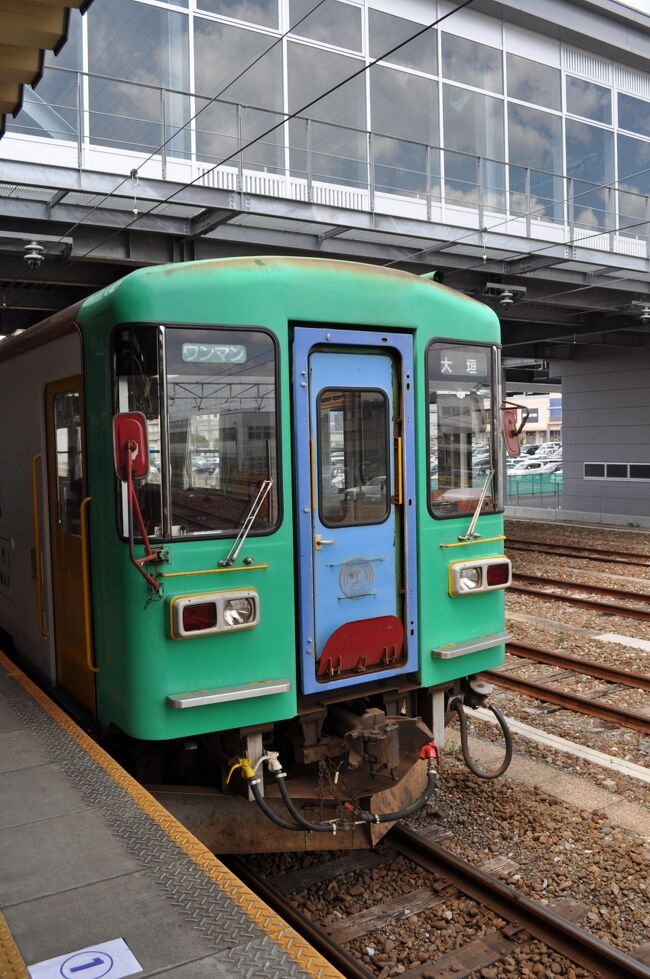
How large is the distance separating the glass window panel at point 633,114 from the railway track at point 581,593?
12063 millimetres

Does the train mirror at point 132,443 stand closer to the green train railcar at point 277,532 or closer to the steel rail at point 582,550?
the green train railcar at point 277,532

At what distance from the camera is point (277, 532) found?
470 cm

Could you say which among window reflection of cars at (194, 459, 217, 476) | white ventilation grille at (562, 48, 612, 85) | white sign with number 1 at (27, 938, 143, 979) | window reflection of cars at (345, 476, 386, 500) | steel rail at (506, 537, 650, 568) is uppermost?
white ventilation grille at (562, 48, 612, 85)

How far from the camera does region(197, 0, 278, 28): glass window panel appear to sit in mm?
14492

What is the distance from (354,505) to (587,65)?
62.9 feet

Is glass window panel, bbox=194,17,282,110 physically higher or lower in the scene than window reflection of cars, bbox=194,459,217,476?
higher

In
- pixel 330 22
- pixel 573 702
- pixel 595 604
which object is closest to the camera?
pixel 573 702

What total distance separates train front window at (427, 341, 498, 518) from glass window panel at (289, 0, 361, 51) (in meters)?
12.6

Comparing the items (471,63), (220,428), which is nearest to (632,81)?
(471,63)

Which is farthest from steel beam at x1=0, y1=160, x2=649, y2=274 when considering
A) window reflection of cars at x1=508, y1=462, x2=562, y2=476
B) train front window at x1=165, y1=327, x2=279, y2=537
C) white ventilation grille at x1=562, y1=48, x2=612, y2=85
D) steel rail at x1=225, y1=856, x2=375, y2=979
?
window reflection of cars at x1=508, y1=462, x2=562, y2=476

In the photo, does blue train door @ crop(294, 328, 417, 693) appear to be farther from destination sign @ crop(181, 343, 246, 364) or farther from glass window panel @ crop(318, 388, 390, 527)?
destination sign @ crop(181, 343, 246, 364)

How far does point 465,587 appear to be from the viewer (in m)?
5.43

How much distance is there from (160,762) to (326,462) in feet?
6.38

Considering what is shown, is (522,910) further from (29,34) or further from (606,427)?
(606,427)
